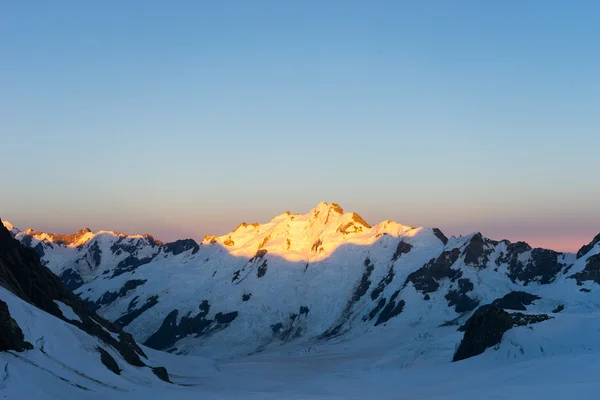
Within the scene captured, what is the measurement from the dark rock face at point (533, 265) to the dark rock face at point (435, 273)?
1610 centimetres

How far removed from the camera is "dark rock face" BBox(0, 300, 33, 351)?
129 ft

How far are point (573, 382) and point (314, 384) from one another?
33.7 metres

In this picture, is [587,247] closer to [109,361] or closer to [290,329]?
[290,329]

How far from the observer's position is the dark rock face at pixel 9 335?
129ft

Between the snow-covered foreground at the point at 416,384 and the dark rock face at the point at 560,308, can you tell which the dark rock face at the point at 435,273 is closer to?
the dark rock face at the point at 560,308

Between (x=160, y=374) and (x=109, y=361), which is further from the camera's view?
(x=160, y=374)

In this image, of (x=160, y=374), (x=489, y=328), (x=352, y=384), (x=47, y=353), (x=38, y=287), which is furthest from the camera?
(x=38, y=287)

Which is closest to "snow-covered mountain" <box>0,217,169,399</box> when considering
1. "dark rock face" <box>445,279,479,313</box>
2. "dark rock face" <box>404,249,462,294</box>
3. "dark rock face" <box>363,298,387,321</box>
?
"dark rock face" <box>445,279,479,313</box>

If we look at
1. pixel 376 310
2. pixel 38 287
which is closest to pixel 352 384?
pixel 38 287

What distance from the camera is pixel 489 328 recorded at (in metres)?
73.9

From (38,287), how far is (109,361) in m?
27.2

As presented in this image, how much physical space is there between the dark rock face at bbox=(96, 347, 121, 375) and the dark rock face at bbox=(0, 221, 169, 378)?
353 inches

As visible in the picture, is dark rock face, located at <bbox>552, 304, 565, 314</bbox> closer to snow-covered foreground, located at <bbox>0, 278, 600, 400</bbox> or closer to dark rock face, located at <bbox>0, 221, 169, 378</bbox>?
snow-covered foreground, located at <bbox>0, 278, 600, 400</bbox>

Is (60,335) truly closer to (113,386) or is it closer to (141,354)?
(113,386)
